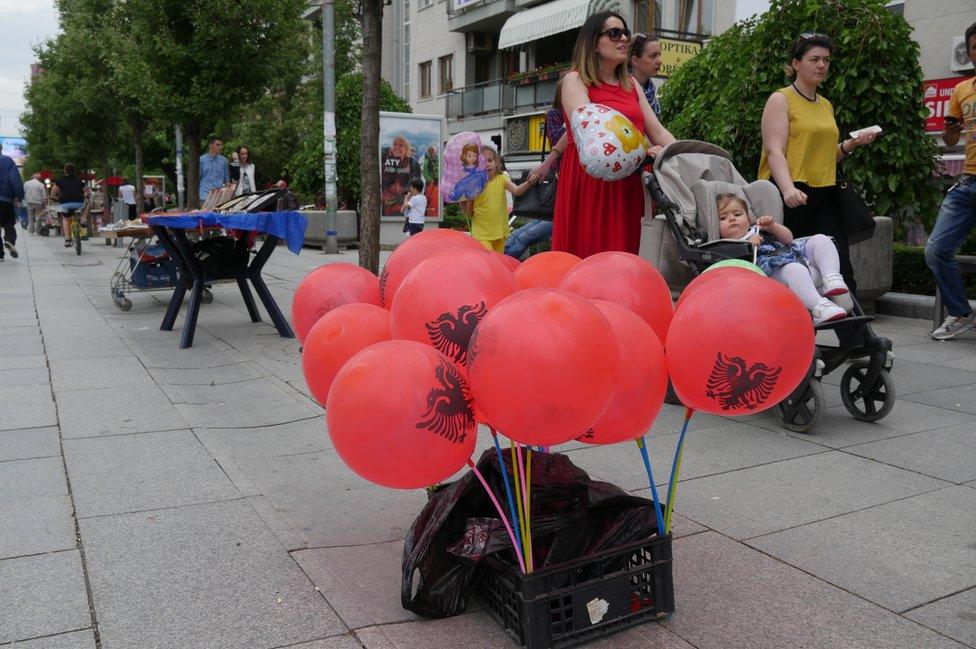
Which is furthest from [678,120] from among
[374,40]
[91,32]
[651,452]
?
[91,32]

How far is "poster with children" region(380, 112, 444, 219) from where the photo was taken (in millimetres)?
19938

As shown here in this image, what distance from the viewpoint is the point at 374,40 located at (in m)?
7.25

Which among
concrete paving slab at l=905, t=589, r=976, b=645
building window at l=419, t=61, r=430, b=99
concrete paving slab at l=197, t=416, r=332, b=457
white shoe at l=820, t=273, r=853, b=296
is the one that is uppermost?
building window at l=419, t=61, r=430, b=99

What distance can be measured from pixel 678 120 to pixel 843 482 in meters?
6.45

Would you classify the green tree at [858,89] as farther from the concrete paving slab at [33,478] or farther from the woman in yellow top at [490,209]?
the concrete paving slab at [33,478]

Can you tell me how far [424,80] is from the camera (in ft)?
130

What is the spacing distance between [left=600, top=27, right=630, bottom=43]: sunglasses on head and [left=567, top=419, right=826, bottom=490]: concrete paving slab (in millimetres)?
2161

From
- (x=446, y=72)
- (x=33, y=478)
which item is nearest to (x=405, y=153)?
(x=33, y=478)

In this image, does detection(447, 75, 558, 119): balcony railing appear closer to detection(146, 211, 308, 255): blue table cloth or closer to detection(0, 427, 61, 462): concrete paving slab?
detection(146, 211, 308, 255): blue table cloth

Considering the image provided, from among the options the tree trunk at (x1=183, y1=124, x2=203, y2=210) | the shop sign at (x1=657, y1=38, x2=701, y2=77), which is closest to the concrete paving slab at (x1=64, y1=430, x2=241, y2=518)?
the tree trunk at (x1=183, y1=124, x2=203, y2=210)

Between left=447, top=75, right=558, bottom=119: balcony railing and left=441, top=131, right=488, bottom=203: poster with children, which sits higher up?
left=447, top=75, right=558, bottom=119: balcony railing

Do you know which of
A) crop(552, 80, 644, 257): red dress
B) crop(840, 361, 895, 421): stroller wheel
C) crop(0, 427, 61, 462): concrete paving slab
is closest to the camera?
crop(0, 427, 61, 462): concrete paving slab

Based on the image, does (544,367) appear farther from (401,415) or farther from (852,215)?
(852,215)

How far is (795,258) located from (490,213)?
4.73m
